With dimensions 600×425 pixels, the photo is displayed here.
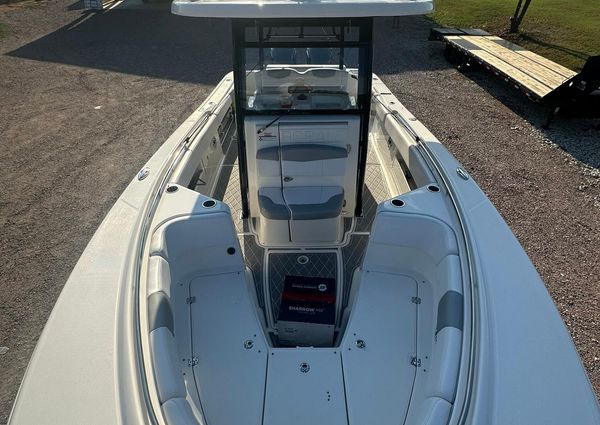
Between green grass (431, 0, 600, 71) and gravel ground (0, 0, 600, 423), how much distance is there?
174 centimetres

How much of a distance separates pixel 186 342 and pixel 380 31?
36.5ft

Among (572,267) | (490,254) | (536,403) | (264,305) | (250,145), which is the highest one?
(250,145)

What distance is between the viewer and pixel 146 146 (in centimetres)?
577

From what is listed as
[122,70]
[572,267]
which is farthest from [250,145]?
[122,70]

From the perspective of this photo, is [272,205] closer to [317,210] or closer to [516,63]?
[317,210]

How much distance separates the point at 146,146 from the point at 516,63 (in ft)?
21.2

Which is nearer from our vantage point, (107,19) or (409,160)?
(409,160)

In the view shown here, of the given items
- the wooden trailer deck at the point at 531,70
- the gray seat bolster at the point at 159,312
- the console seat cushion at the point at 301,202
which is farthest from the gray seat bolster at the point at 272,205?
the wooden trailer deck at the point at 531,70

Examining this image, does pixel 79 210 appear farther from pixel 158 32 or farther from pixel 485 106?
pixel 158 32

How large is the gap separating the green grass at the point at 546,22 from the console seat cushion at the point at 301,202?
298 inches

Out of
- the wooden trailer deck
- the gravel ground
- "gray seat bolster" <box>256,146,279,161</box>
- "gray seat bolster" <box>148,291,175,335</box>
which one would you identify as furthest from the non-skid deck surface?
"gray seat bolster" <box>148,291,175,335</box>

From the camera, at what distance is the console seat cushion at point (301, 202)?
2.85 metres

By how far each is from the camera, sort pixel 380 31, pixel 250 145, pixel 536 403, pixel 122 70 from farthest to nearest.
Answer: pixel 380 31 → pixel 122 70 → pixel 250 145 → pixel 536 403

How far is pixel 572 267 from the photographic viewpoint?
12.1 ft
